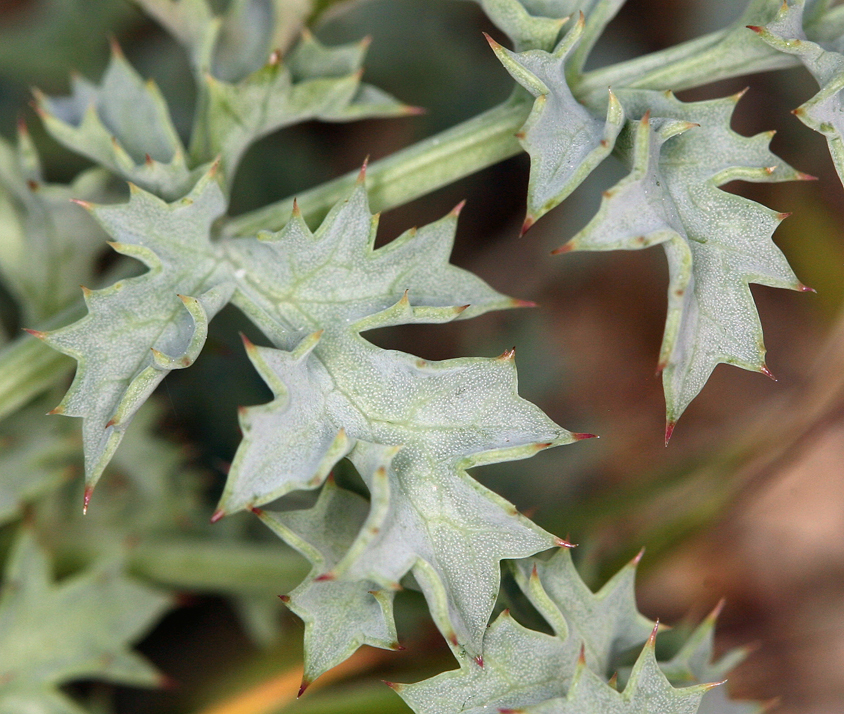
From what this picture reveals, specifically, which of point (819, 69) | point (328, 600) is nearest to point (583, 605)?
point (328, 600)

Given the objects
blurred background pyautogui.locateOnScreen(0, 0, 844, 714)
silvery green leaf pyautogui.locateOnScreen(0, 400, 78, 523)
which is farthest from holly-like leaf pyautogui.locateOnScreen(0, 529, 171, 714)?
blurred background pyautogui.locateOnScreen(0, 0, 844, 714)

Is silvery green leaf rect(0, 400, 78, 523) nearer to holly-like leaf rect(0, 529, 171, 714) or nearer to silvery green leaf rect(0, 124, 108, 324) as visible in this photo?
holly-like leaf rect(0, 529, 171, 714)

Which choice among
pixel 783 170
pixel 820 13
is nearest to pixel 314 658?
pixel 783 170

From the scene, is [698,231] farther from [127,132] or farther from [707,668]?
[127,132]

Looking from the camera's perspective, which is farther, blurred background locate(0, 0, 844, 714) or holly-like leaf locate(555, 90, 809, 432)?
blurred background locate(0, 0, 844, 714)

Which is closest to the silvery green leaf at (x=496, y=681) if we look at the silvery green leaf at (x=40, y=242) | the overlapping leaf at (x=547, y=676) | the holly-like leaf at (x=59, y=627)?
the overlapping leaf at (x=547, y=676)

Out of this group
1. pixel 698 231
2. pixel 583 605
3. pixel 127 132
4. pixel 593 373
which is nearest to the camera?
pixel 698 231

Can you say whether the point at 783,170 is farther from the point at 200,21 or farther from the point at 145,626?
the point at 145,626
